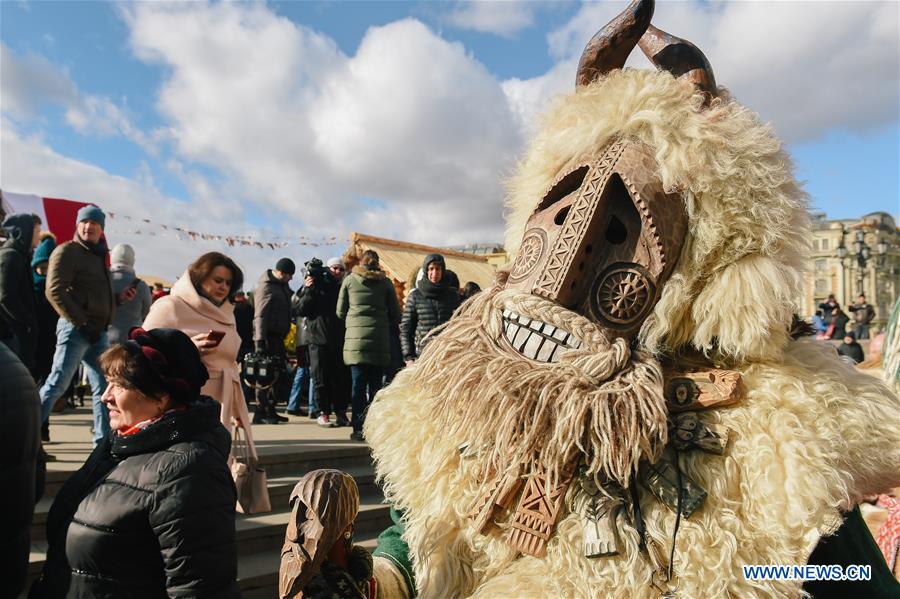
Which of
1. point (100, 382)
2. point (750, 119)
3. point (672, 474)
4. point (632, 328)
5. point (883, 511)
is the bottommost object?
point (883, 511)

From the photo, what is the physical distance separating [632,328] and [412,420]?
52 cm

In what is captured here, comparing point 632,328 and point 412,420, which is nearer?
point 632,328

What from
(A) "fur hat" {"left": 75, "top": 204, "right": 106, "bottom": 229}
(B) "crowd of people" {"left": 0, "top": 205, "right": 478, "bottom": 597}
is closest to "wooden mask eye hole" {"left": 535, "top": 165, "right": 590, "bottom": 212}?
(B) "crowd of people" {"left": 0, "top": 205, "right": 478, "bottom": 597}

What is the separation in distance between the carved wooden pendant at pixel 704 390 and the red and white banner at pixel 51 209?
11.2 m

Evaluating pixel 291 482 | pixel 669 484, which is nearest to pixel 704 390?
pixel 669 484

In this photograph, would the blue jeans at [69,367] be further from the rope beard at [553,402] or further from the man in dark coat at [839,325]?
the man in dark coat at [839,325]

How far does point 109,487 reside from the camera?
6.45 feet

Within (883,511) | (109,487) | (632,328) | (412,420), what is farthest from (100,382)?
(883,511)

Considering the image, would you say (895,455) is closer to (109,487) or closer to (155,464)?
(155,464)

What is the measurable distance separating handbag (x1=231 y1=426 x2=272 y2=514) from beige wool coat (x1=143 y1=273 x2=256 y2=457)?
3.2 inches

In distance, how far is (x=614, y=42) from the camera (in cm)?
144

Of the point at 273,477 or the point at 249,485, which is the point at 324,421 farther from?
the point at 249,485

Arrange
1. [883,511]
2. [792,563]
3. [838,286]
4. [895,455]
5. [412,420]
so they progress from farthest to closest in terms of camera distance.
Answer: [838,286]
[883,511]
[412,420]
[895,455]
[792,563]

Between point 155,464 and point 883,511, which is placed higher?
point 155,464
